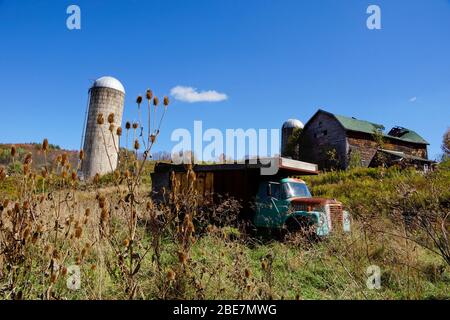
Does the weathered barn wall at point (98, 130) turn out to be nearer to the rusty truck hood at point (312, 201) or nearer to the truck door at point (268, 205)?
the truck door at point (268, 205)

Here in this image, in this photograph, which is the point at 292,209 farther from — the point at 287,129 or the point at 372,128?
the point at 287,129

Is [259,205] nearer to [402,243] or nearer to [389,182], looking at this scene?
[402,243]

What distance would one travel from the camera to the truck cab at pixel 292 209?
775 centimetres

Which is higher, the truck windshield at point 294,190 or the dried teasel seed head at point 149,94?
the dried teasel seed head at point 149,94

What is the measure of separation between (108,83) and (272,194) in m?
18.9

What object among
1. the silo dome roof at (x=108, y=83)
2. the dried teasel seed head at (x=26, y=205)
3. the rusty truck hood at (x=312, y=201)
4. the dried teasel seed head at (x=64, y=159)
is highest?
the silo dome roof at (x=108, y=83)

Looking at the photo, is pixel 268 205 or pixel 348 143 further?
pixel 348 143

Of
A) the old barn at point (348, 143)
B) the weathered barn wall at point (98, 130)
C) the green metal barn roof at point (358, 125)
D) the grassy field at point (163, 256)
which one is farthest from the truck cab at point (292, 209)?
the green metal barn roof at point (358, 125)

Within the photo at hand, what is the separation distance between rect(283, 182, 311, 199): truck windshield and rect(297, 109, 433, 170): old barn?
1606 cm

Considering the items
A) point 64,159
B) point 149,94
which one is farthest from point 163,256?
point 149,94

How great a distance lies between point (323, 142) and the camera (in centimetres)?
2719
